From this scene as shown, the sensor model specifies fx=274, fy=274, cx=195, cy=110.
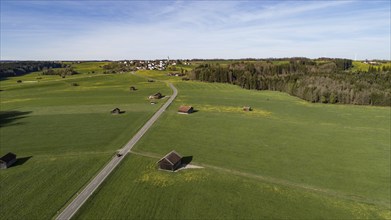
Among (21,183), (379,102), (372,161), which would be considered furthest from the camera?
(379,102)

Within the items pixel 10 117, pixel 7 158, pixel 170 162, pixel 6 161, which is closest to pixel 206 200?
pixel 170 162

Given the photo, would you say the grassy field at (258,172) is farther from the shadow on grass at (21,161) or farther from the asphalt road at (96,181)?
the shadow on grass at (21,161)

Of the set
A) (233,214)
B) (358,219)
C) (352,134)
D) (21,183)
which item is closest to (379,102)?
(352,134)

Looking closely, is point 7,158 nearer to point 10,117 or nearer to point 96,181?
point 96,181

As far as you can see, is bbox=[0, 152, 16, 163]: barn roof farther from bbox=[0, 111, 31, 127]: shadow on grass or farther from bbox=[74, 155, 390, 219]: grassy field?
bbox=[0, 111, 31, 127]: shadow on grass

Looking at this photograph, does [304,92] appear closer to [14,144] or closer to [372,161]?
[372,161]

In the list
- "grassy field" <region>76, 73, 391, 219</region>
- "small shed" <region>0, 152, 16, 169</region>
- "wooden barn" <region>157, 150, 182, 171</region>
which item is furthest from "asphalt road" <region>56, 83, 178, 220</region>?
"small shed" <region>0, 152, 16, 169</region>
